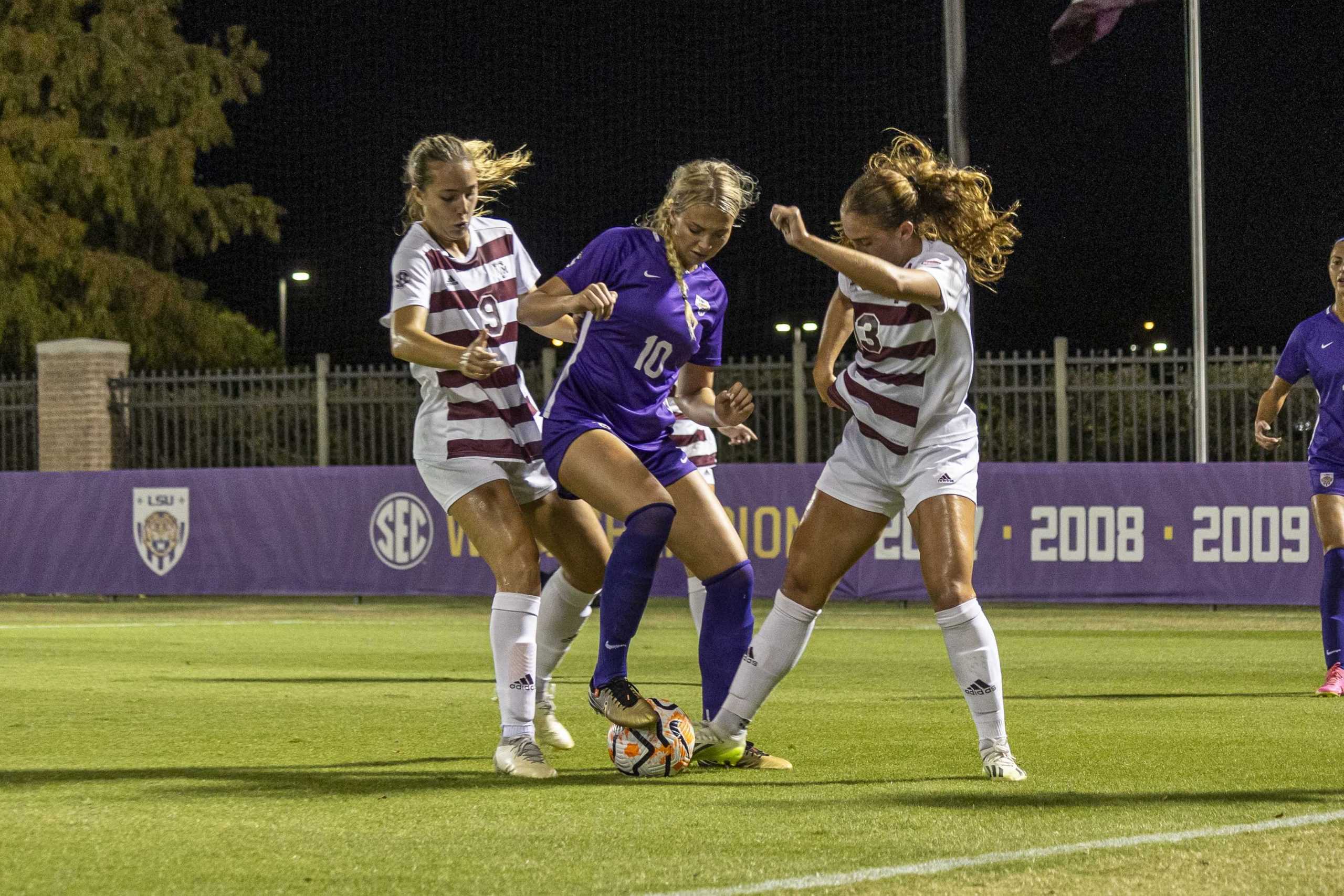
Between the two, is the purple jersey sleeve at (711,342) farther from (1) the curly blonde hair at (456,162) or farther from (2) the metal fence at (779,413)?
(2) the metal fence at (779,413)

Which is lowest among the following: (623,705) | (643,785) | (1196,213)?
(643,785)

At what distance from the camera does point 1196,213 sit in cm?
1766

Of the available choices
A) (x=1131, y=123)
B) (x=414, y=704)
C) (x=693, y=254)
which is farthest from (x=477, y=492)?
(x=1131, y=123)

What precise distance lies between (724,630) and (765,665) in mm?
303

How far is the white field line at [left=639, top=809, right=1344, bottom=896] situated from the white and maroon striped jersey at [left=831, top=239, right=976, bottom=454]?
1.54m

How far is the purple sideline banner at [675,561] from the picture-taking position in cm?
1475

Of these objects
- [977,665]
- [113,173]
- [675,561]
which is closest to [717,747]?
[977,665]

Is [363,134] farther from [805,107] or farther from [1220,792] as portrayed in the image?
[1220,792]

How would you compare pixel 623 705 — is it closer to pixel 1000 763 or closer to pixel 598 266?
pixel 1000 763

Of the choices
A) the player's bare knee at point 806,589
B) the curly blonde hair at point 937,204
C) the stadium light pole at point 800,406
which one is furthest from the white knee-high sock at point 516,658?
the stadium light pole at point 800,406

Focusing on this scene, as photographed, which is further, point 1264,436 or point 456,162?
point 1264,436

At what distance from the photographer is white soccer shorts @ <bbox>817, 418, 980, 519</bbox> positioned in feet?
18.6

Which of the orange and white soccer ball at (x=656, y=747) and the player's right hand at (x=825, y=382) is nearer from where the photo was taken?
the orange and white soccer ball at (x=656, y=747)

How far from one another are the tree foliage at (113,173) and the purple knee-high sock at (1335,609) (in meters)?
23.5
